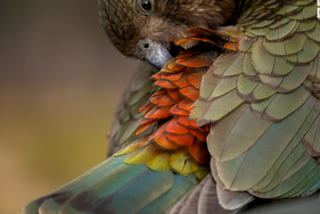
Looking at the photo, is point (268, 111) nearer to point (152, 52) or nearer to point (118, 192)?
point (118, 192)

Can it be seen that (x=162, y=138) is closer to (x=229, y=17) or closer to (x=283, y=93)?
(x=283, y=93)

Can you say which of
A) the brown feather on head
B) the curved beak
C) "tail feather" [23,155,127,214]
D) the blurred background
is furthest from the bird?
the blurred background

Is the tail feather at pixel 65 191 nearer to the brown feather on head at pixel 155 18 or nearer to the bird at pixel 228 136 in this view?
the bird at pixel 228 136

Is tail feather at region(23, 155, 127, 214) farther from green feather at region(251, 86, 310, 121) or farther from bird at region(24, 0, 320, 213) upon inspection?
green feather at region(251, 86, 310, 121)

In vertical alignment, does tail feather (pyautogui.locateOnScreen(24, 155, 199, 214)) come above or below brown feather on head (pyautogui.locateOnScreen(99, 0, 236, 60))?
below

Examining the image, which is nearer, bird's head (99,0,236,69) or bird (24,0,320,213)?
bird (24,0,320,213)
